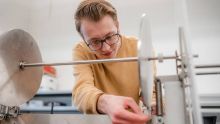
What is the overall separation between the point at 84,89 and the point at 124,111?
0.31 m

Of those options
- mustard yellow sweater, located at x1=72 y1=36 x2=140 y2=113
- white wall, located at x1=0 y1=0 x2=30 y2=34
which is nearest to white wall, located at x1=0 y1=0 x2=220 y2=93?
white wall, located at x1=0 y1=0 x2=30 y2=34

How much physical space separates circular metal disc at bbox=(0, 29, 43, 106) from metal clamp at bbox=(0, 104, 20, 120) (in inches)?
0.5

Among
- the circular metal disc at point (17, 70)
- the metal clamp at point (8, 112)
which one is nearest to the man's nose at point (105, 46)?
the circular metal disc at point (17, 70)

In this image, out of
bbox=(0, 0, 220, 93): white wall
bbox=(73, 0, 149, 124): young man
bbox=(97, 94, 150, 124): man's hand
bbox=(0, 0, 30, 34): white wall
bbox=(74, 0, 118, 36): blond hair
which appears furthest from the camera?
bbox=(0, 0, 30, 34): white wall

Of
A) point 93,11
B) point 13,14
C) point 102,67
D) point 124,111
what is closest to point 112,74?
point 102,67

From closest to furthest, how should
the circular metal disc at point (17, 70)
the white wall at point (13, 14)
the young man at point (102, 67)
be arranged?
the young man at point (102, 67) < the circular metal disc at point (17, 70) < the white wall at point (13, 14)

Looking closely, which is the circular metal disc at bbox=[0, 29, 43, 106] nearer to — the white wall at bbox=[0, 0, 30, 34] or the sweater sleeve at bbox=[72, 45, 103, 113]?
the sweater sleeve at bbox=[72, 45, 103, 113]

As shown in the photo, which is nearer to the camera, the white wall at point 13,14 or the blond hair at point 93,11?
the blond hair at point 93,11

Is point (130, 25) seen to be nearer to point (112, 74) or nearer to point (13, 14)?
point (13, 14)

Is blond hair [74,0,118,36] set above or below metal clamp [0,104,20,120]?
above

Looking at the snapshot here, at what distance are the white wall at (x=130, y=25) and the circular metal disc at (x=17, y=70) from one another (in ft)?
5.26

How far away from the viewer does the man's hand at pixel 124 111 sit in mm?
545

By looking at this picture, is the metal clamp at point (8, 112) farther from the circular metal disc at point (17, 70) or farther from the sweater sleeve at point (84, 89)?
the sweater sleeve at point (84, 89)

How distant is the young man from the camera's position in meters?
0.69
